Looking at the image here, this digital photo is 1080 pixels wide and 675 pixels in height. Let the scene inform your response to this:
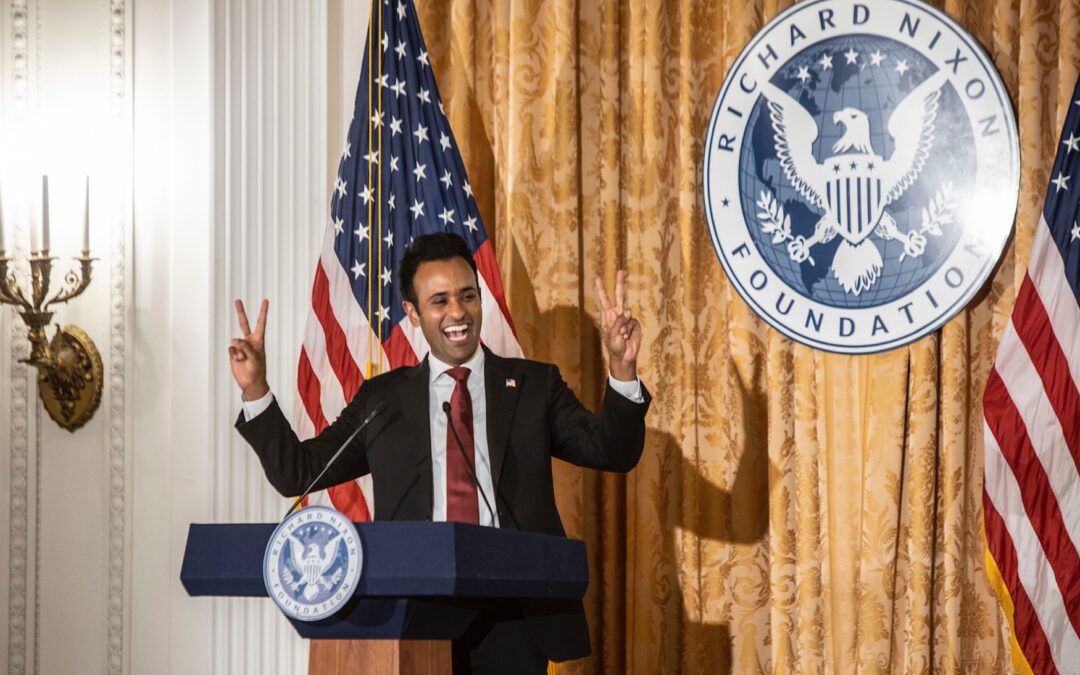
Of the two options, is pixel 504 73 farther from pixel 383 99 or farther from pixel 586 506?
pixel 586 506

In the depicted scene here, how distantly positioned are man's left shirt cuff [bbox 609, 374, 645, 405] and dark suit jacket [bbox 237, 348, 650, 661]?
13 millimetres

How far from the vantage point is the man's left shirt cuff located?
11.1 feet

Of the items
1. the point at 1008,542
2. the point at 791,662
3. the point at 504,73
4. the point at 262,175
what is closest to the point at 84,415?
the point at 262,175

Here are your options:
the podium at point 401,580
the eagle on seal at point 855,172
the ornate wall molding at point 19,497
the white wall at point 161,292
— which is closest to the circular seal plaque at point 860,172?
the eagle on seal at point 855,172

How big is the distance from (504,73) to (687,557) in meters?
1.63

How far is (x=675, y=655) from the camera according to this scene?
4359mm

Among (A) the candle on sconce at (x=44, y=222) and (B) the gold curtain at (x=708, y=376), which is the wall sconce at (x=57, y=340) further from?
(B) the gold curtain at (x=708, y=376)

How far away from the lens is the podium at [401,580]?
2506 mm

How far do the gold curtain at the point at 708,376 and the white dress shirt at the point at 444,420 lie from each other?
83 centimetres

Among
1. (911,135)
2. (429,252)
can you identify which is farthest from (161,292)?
(911,135)

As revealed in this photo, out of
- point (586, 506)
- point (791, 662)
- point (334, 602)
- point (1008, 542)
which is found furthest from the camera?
point (586, 506)

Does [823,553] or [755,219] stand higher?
[755,219]

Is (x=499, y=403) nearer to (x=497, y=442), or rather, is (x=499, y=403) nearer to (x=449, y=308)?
(x=497, y=442)

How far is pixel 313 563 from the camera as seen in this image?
2547mm
